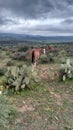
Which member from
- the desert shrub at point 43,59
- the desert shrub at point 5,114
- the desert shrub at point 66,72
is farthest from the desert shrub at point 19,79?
the desert shrub at point 43,59

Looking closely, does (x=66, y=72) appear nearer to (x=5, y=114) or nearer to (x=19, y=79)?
(x=19, y=79)

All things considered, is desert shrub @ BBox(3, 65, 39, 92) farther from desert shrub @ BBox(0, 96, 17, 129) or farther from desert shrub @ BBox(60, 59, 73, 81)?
desert shrub @ BBox(0, 96, 17, 129)

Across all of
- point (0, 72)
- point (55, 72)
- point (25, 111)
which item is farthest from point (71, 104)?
point (0, 72)

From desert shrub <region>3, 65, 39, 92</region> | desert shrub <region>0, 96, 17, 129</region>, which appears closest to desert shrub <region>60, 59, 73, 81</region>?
desert shrub <region>3, 65, 39, 92</region>

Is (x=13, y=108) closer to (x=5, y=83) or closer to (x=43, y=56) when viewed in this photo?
(x=5, y=83)

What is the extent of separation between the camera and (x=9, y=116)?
6488mm

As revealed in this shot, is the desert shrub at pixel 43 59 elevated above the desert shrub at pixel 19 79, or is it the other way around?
the desert shrub at pixel 19 79

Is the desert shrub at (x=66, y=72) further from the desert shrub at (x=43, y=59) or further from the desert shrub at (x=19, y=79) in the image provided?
the desert shrub at (x=43, y=59)

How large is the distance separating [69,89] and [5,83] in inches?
89.1

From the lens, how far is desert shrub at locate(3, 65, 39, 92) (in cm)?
850

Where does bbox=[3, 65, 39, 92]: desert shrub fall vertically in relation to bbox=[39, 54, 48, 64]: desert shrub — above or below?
above

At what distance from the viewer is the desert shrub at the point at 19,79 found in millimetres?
8499

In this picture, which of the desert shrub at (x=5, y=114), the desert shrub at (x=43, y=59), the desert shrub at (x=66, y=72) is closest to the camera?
the desert shrub at (x=5, y=114)

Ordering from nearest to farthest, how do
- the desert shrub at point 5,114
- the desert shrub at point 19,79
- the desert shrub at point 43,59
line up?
the desert shrub at point 5,114 < the desert shrub at point 19,79 < the desert shrub at point 43,59
